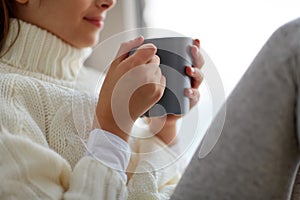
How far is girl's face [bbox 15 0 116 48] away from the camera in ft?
3.00

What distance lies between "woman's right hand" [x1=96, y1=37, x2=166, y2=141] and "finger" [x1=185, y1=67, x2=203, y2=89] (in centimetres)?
4

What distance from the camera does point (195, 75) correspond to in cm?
70

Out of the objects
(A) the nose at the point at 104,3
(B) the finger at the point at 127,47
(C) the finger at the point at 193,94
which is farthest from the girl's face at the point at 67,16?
(C) the finger at the point at 193,94

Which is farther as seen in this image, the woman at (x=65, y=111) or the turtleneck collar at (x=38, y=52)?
the turtleneck collar at (x=38, y=52)

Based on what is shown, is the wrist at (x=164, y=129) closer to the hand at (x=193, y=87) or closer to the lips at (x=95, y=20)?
the hand at (x=193, y=87)

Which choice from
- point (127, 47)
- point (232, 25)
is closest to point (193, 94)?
point (127, 47)

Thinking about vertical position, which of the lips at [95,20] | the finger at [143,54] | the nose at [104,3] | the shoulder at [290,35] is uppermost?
the shoulder at [290,35]

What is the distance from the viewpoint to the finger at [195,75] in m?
0.69

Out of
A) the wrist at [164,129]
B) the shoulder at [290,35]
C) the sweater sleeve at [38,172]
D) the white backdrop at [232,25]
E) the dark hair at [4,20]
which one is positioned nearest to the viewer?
the shoulder at [290,35]

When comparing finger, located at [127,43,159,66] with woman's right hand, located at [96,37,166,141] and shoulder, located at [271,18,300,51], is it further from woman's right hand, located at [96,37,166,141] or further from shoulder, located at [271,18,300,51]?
shoulder, located at [271,18,300,51]

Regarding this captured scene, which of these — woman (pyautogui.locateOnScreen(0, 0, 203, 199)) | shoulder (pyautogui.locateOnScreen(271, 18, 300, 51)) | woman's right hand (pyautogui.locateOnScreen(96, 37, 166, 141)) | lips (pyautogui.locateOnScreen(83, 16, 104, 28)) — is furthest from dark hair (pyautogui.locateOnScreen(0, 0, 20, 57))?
shoulder (pyautogui.locateOnScreen(271, 18, 300, 51))

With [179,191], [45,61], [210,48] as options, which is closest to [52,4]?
[45,61]

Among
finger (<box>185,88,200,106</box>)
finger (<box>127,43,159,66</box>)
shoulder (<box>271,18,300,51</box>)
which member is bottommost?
finger (<box>185,88,200,106</box>)

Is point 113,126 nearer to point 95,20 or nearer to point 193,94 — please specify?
point 193,94
